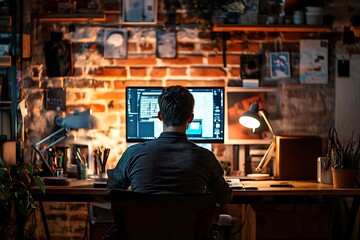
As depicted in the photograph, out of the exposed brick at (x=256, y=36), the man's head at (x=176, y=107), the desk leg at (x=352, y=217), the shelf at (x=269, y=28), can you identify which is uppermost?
the shelf at (x=269, y=28)

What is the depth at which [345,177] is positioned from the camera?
3.94m

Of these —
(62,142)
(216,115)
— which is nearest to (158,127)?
(216,115)

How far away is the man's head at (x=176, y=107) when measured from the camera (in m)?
2.98

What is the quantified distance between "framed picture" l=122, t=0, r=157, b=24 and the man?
5.14 ft

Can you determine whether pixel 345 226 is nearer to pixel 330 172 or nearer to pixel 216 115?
pixel 330 172

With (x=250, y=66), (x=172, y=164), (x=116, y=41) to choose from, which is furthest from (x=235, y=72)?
(x=172, y=164)

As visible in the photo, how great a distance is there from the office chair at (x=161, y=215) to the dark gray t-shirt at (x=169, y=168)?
0.19 metres

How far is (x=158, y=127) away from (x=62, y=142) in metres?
0.72

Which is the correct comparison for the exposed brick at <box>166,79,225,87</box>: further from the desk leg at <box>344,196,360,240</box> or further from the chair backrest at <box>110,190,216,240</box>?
the chair backrest at <box>110,190,216,240</box>

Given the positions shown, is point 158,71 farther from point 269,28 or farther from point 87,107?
point 269,28

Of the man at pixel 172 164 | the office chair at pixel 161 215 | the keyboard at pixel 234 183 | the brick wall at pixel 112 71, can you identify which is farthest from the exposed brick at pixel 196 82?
the office chair at pixel 161 215

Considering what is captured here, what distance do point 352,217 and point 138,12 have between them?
6.41 feet

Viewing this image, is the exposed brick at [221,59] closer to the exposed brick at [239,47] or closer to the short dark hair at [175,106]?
the exposed brick at [239,47]

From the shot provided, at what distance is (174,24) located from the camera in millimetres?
4527
